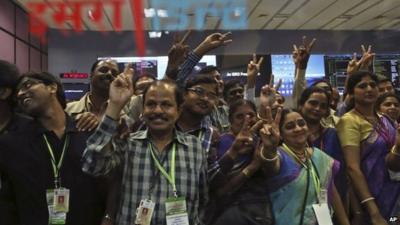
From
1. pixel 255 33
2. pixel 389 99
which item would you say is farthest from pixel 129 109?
pixel 255 33

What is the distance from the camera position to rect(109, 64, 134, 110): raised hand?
1590 millimetres

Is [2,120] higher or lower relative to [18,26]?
lower

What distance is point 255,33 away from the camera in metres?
7.59

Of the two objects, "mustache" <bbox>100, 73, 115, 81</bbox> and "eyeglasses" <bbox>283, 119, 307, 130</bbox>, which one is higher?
"mustache" <bbox>100, 73, 115, 81</bbox>

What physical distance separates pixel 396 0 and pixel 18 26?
5160 mm

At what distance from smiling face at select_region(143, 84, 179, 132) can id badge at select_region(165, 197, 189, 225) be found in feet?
0.89

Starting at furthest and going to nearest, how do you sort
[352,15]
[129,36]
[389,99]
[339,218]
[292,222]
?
[129,36] → [352,15] → [389,99] → [339,218] → [292,222]

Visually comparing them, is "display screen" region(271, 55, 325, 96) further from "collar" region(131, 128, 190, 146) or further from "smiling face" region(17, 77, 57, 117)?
"smiling face" region(17, 77, 57, 117)

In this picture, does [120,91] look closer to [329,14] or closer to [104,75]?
[104,75]

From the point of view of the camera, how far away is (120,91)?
5.29ft

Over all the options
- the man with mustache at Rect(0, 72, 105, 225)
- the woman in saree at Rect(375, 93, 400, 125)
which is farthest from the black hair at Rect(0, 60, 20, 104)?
the woman in saree at Rect(375, 93, 400, 125)

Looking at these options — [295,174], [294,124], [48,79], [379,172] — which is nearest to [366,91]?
[379,172]

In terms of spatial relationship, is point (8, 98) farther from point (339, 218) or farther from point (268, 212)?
point (339, 218)

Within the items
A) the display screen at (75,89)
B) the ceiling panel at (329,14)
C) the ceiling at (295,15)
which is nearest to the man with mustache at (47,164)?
the ceiling at (295,15)
